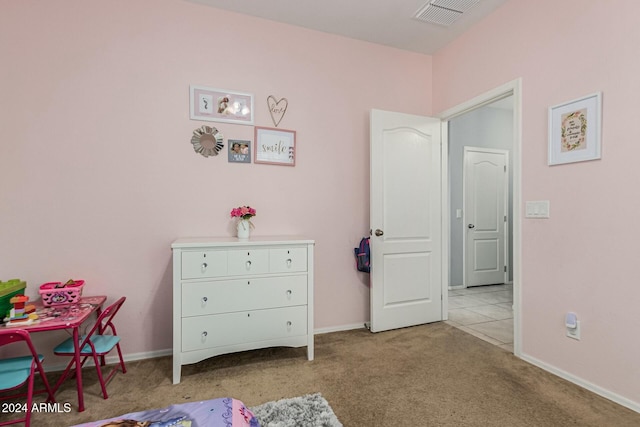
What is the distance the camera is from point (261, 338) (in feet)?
7.52

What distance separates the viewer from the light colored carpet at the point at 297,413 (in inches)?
65.2

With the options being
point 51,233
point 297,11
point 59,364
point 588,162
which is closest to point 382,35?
point 297,11

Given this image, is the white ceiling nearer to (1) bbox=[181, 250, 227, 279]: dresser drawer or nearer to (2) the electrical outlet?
(1) bbox=[181, 250, 227, 279]: dresser drawer

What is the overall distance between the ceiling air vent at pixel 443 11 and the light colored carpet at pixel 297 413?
3102 millimetres

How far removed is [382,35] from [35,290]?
144 inches

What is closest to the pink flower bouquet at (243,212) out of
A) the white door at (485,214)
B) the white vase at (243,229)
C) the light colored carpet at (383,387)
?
the white vase at (243,229)

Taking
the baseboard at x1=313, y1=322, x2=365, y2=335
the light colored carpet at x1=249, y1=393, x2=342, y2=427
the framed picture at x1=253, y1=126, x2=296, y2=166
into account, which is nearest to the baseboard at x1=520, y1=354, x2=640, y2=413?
the baseboard at x1=313, y1=322, x2=365, y2=335

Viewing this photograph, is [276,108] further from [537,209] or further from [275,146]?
[537,209]

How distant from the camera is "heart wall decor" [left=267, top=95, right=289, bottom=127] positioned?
284cm

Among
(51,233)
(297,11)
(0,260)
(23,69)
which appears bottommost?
(0,260)

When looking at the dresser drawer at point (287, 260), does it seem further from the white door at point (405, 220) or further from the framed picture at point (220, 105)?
the framed picture at point (220, 105)

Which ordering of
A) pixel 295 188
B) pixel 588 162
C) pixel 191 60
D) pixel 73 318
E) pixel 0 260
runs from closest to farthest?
pixel 73 318, pixel 588 162, pixel 0 260, pixel 191 60, pixel 295 188

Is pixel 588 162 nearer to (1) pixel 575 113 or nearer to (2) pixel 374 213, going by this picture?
(1) pixel 575 113

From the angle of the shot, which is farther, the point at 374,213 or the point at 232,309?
the point at 374,213
